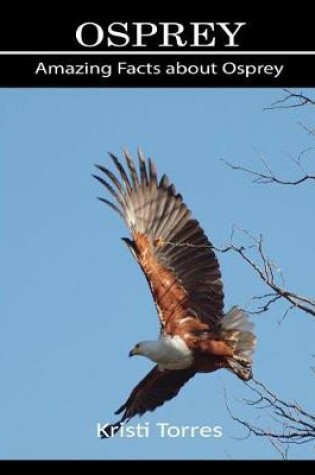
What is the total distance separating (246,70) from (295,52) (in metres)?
0.28

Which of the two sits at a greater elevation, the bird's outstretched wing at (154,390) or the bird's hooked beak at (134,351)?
the bird's hooked beak at (134,351)

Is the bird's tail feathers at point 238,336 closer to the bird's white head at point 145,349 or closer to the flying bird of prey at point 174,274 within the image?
the flying bird of prey at point 174,274

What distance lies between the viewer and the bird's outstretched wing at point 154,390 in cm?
719

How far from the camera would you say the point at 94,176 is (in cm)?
668

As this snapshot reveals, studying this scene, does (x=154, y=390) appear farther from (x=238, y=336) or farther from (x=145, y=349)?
(x=238, y=336)

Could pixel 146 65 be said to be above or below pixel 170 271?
above

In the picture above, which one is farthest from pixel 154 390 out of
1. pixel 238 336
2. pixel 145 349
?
pixel 238 336

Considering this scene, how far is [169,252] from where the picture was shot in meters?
7.00

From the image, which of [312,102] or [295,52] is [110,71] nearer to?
[295,52]

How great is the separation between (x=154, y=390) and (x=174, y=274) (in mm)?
817

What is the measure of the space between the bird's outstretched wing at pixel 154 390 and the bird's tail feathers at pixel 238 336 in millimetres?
462

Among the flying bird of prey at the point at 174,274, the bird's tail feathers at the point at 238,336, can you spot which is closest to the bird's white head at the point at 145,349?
the flying bird of prey at the point at 174,274
